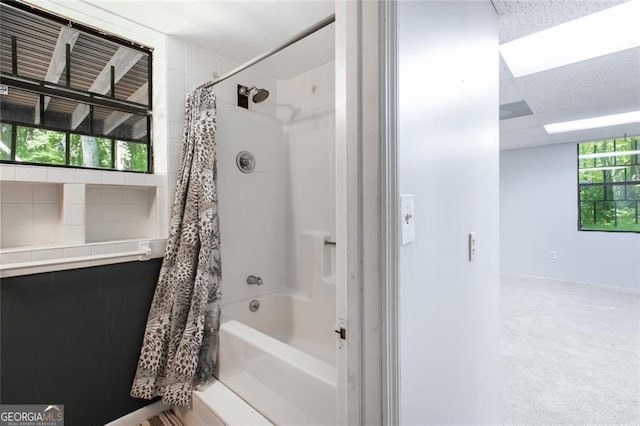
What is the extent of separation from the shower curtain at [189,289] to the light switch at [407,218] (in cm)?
125

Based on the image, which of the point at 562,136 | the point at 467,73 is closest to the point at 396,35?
the point at 467,73

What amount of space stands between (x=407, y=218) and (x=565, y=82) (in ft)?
8.37

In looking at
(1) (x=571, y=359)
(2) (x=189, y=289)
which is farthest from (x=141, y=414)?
(1) (x=571, y=359)

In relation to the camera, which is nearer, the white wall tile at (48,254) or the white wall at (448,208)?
the white wall at (448,208)

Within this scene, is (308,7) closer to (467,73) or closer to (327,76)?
(327,76)

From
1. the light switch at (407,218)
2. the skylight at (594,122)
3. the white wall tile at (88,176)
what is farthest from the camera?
the skylight at (594,122)

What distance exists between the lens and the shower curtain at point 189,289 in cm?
156

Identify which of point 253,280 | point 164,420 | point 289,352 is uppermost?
point 253,280

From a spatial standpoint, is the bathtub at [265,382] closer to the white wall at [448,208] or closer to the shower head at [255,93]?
the white wall at [448,208]

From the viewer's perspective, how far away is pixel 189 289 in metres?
1.64

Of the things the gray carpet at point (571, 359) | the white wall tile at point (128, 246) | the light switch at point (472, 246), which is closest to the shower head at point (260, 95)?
the white wall tile at point (128, 246)

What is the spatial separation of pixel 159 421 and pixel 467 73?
2.39m

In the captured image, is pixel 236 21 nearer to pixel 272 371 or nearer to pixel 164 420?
pixel 272 371

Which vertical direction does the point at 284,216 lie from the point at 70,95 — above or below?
below
